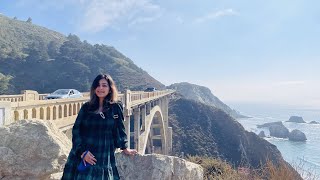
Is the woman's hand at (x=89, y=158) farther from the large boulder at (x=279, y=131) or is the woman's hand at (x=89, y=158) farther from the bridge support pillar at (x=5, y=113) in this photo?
the large boulder at (x=279, y=131)

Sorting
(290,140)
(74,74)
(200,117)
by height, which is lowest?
(290,140)

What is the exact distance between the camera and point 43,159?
354 cm

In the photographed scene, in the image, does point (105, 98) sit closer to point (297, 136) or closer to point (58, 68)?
point (58, 68)

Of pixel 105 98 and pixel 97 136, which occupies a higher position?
pixel 105 98

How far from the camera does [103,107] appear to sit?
102 inches

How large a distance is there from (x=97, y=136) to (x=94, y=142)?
53 millimetres

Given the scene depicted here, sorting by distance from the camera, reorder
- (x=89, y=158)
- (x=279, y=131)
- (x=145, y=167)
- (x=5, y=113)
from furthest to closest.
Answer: (x=279, y=131) → (x=5, y=113) → (x=145, y=167) → (x=89, y=158)

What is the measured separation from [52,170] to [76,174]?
1133 mm

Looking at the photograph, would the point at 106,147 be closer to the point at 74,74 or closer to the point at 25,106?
the point at 25,106

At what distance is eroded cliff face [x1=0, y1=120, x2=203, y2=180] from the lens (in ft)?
11.4

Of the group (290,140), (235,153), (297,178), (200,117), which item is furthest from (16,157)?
(290,140)

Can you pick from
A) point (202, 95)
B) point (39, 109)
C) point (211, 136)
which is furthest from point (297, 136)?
point (202, 95)

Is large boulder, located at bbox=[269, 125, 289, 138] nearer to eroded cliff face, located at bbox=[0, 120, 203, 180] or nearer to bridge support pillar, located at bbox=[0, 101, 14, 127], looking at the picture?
eroded cliff face, located at bbox=[0, 120, 203, 180]

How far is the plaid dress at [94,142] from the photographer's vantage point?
8.21 feet
